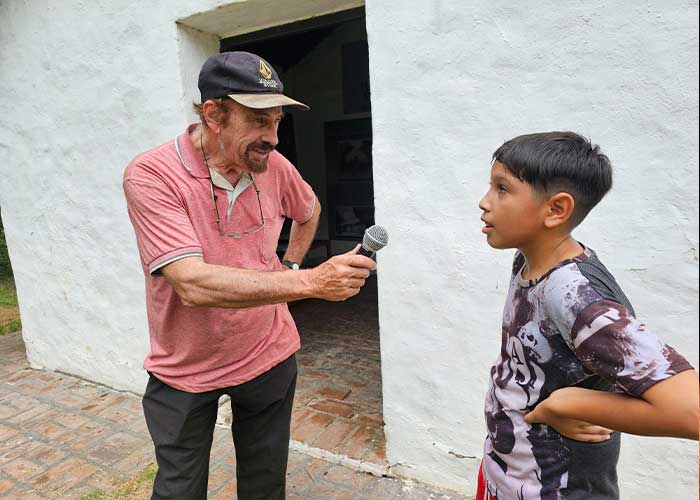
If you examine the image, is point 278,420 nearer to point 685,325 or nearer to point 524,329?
point 524,329

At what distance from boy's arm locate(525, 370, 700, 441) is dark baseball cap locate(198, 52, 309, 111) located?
1.42 m

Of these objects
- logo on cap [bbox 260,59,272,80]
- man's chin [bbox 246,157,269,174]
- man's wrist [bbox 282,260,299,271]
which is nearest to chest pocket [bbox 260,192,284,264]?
man's chin [bbox 246,157,269,174]

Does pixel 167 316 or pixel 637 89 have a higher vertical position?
pixel 637 89

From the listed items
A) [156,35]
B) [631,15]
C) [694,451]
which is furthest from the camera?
[156,35]

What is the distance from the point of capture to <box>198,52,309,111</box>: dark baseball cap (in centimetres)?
188

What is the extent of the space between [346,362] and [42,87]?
3595mm

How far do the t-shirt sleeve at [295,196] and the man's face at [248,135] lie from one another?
17.0 inches

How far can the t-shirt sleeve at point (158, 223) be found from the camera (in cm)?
173

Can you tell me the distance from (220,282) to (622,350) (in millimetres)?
1253

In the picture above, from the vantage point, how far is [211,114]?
196 cm

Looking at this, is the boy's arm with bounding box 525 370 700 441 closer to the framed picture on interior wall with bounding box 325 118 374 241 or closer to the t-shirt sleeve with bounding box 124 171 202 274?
the t-shirt sleeve with bounding box 124 171 202 274

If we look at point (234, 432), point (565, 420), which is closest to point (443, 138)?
point (565, 420)

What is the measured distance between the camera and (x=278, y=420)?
2.30 metres

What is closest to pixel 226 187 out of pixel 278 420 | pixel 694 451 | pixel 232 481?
pixel 278 420
